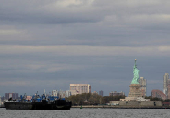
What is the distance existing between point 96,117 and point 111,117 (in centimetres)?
470

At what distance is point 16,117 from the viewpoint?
154 meters

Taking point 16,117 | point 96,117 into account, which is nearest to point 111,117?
point 96,117

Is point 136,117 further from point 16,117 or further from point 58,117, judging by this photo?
point 16,117

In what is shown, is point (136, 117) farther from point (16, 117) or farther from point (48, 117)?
point (16, 117)

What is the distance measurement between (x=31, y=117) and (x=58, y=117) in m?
8.53

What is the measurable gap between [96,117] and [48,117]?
49.3 feet

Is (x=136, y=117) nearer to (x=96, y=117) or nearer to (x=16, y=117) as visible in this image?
(x=96, y=117)

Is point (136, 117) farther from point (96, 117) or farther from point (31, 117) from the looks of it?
point (31, 117)

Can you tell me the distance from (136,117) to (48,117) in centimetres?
2743

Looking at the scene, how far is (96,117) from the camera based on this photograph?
156 m

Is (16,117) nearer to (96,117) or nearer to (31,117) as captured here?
(31,117)

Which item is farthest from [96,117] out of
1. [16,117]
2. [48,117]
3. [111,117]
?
[16,117]

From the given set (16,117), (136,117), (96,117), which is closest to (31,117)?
(16,117)

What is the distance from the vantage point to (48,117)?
154 m
